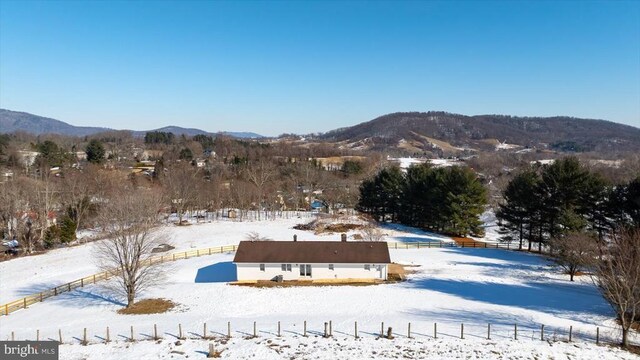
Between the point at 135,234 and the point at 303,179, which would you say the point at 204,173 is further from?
the point at 135,234

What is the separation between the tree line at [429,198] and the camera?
56031 mm

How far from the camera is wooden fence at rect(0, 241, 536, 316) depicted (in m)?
31.9

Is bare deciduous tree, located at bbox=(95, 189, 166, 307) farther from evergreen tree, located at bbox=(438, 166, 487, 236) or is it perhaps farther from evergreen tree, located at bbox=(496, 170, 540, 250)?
evergreen tree, located at bbox=(496, 170, 540, 250)

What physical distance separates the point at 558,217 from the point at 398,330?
2616 cm

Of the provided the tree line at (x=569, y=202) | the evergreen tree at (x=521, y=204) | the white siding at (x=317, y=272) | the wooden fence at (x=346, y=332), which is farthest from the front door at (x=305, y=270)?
the evergreen tree at (x=521, y=204)

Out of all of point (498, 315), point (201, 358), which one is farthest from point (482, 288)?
point (201, 358)

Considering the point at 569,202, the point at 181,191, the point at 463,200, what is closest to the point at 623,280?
the point at 569,202

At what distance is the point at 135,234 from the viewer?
31.0 metres

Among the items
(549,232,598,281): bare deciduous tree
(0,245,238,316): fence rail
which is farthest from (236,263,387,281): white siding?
(549,232,598,281): bare deciduous tree

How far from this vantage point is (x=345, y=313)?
27.5 meters

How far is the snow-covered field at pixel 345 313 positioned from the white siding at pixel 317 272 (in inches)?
84.9

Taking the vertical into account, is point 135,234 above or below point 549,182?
below

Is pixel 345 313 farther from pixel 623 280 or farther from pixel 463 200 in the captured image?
pixel 463 200

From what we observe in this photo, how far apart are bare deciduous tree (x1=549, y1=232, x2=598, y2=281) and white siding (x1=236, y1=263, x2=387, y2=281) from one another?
14563mm
